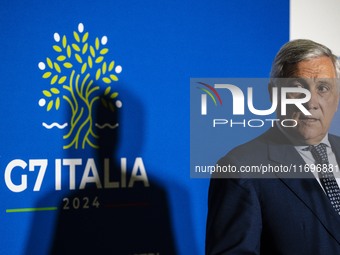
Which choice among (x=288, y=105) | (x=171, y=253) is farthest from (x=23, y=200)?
(x=288, y=105)

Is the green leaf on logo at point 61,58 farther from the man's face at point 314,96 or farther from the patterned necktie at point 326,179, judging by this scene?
the patterned necktie at point 326,179

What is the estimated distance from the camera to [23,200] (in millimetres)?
1783

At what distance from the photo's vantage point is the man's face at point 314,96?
1575 millimetres

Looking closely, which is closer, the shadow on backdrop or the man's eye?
the man's eye

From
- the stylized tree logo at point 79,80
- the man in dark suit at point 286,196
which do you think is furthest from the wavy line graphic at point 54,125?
the man in dark suit at point 286,196

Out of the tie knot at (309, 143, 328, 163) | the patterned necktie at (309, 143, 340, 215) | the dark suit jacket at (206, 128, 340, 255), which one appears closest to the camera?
the dark suit jacket at (206, 128, 340, 255)

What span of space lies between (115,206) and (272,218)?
77 centimetres

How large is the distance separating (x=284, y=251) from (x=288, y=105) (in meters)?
0.63

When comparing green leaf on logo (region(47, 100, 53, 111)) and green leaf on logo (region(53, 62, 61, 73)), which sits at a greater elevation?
green leaf on logo (region(53, 62, 61, 73))

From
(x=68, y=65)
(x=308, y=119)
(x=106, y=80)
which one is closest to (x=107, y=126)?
(x=106, y=80)

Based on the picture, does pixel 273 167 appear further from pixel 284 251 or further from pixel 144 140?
pixel 144 140

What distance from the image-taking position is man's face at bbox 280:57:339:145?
1575mm

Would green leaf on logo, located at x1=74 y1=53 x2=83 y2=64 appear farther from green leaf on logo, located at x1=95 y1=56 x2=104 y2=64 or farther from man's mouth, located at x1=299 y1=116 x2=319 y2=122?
man's mouth, located at x1=299 y1=116 x2=319 y2=122

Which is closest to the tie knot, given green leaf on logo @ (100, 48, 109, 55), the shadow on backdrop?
the shadow on backdrop
